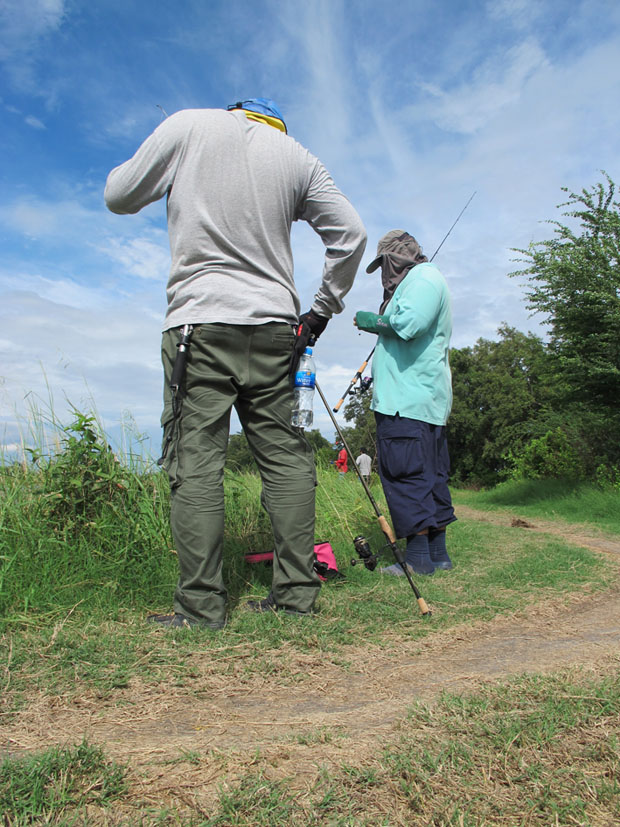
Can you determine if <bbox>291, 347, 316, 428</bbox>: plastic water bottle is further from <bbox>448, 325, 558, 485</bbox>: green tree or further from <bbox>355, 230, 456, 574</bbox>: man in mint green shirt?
<bbox>448, 325, 558, 485</bbox>: green tree

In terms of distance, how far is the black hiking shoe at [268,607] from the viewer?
8.41ft

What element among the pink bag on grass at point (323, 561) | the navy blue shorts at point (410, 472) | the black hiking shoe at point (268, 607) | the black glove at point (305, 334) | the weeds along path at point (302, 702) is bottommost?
the weeds along path at point (302, 702)

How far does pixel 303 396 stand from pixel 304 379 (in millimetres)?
82

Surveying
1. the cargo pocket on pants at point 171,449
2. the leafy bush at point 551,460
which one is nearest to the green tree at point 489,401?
the leafy bush at point 551,460

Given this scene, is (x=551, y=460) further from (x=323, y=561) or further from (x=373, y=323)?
(x=323, y=561)

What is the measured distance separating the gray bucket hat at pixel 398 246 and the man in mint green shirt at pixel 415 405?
0.06 m

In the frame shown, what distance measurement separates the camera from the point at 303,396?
2725mm

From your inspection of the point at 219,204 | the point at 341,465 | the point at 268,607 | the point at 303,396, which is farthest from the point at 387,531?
the point at 341,465

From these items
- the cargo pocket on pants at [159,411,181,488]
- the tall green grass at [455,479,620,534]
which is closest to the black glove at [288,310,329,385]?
the cargo pocket on pants at [159,411,181,488]

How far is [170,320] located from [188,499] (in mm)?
811

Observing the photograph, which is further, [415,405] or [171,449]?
[415,405]

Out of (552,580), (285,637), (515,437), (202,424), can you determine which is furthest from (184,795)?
(515,437)

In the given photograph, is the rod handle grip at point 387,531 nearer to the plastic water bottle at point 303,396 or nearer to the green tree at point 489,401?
the plastic water bottle at point 303,396

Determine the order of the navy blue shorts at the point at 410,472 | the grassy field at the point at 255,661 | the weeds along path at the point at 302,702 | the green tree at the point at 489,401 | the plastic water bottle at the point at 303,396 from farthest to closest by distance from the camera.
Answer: the green tree at the point at 489,401, the navy blue shorts at the point at 410,472, the plastic water bottle at the point at 303,396, the weeds along path at the point at 302,702, the grassy field at the point at 255,661
